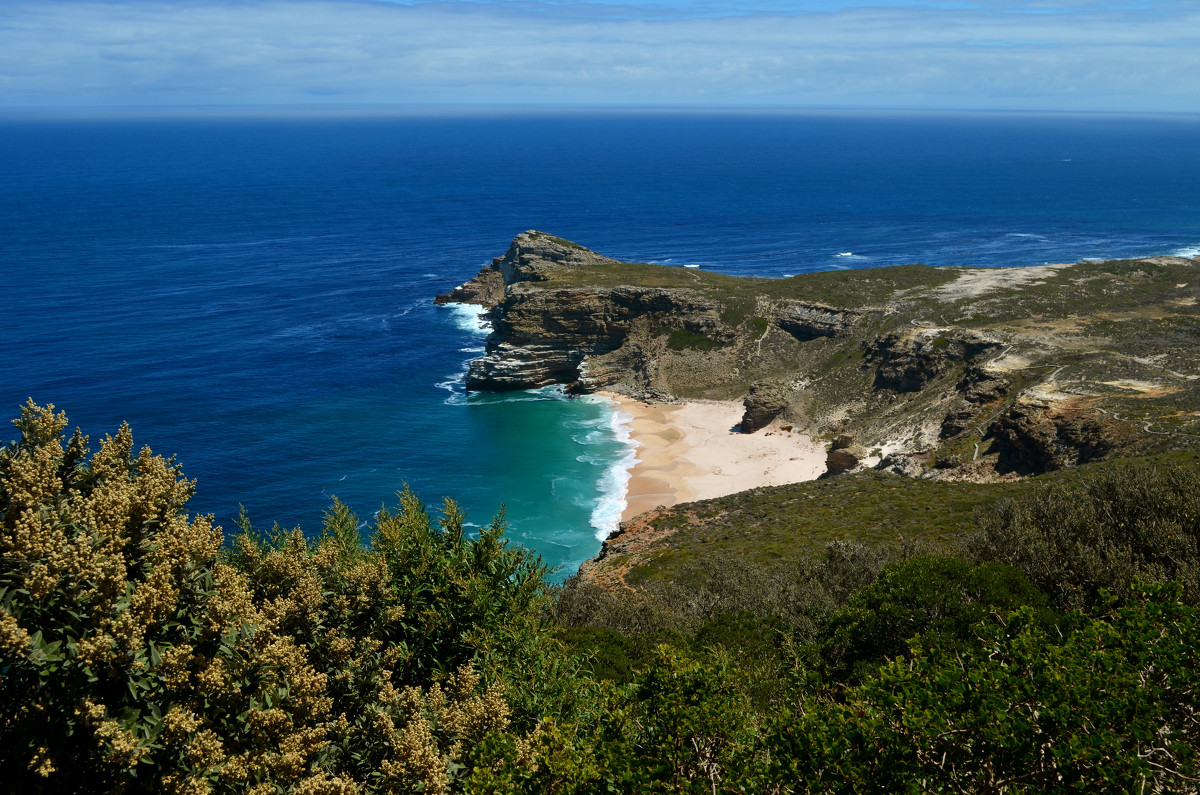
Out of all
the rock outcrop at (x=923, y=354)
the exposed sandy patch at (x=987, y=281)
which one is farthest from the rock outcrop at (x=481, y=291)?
the exposed sandy patch at (x=987, y=281)

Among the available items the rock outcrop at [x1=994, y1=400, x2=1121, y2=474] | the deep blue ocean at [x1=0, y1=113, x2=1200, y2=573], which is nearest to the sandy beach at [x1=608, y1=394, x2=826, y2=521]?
the deep blue ocean at [x1=0, y1=113, x2=1200, y2=573]

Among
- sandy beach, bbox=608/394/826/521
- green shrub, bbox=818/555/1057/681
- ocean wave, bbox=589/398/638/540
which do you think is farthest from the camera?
sandy beach, bbox=608/394/826/521

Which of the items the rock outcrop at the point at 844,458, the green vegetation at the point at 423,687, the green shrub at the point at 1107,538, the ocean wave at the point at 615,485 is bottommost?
the ocean wave at the point at 615,485

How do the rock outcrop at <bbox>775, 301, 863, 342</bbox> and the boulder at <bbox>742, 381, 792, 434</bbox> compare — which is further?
the rock outcrop at <bbox>775, 301, 863, 342</bbox>

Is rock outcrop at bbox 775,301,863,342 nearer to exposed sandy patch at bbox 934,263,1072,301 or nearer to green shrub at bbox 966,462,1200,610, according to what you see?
exposed sandy patch at bbox 934,263,1072,301

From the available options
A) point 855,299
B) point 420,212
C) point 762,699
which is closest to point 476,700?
point 762,699

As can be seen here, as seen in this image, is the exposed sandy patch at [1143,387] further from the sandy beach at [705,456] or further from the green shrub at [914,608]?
the green shrub at [914,608]

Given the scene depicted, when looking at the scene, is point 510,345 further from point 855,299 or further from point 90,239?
point 90,239
